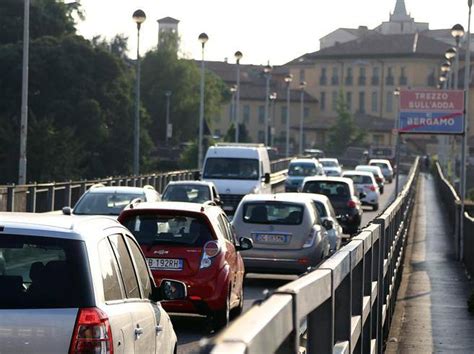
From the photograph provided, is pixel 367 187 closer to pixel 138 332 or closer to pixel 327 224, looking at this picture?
pixel 327 224

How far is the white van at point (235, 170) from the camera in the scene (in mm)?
43594

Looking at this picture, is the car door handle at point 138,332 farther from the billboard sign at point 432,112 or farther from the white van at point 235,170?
the white van at point 235,170

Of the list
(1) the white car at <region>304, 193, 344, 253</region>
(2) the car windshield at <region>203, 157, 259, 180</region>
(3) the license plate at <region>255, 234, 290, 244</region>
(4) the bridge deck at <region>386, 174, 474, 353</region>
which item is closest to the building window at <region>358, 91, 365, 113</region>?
(2) the car windshield at <region>203, 157, 259, 180</region>

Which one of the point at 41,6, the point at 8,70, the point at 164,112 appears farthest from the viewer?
the point at 164,112

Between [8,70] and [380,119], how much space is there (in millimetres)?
83127

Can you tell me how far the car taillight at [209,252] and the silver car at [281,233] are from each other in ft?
22.2

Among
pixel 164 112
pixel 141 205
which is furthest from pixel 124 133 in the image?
pixel 141 205

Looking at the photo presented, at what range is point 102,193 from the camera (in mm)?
26938

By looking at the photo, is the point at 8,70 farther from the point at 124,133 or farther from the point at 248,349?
the point at 248,349

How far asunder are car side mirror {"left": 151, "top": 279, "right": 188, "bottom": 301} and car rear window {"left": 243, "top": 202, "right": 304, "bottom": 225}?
13779 mm

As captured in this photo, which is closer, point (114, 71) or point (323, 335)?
point (323, 335)

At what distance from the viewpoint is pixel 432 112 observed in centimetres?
3584

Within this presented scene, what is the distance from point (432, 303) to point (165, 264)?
20.6 ft

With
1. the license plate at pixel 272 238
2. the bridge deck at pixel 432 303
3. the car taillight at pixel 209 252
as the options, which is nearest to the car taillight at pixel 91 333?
the bridge deck at pixel 432 303
